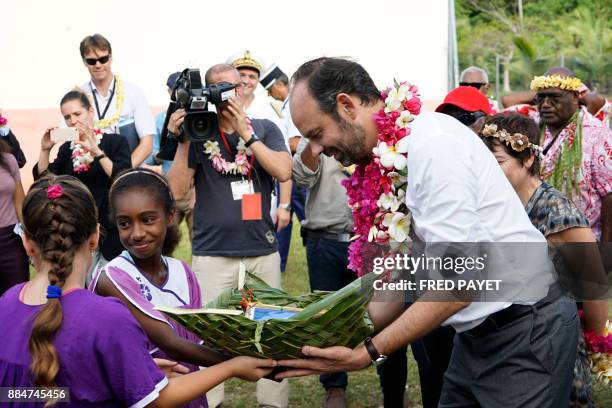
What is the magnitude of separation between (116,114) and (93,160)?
1418 mm

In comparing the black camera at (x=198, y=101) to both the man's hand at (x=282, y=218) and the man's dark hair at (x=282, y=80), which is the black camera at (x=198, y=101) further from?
the man's dark hair at (x=282, y=80)

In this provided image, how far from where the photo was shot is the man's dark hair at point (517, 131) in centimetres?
428

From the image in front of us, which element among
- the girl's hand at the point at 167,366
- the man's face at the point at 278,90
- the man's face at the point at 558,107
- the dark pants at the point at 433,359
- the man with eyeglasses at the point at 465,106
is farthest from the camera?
the man's face at the point at 278,90

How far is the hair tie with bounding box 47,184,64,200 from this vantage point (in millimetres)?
2861

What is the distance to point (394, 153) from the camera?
3.44m

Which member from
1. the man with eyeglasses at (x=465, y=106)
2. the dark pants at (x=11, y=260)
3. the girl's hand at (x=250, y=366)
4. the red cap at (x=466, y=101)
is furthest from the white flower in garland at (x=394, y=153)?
the dark pants at (x=11, y=260)

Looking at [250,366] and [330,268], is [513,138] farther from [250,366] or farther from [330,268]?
[330,268]

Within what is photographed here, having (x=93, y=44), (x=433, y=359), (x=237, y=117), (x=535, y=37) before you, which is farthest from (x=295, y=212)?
(x=535, y=37)

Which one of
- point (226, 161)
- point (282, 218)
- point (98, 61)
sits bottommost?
point (282, 218)

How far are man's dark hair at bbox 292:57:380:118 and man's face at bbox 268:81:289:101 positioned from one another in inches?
237

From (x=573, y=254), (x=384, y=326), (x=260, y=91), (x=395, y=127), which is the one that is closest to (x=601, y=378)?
(x=573, y=254)

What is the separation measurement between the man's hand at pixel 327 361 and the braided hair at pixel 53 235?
84 centimetres

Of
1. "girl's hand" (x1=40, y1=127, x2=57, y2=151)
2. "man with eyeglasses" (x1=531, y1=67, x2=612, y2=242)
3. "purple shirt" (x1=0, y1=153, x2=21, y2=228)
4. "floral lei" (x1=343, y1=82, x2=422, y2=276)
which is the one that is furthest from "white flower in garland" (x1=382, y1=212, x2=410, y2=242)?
"purple shirt" (x1=0, y1=153, x2=21, y2=228)

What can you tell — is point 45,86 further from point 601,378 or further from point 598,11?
point 598,11
